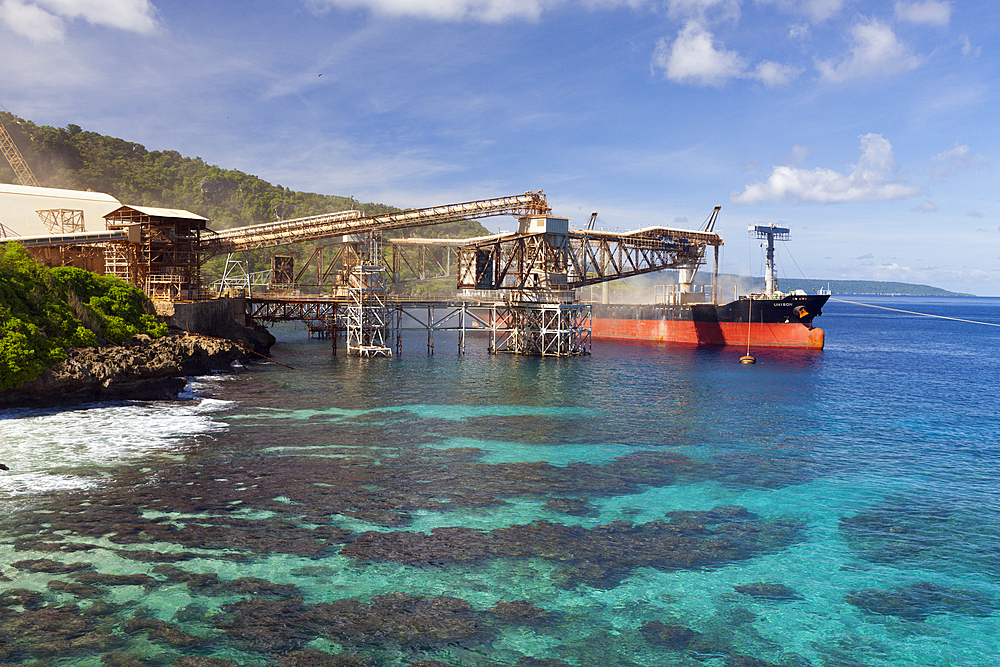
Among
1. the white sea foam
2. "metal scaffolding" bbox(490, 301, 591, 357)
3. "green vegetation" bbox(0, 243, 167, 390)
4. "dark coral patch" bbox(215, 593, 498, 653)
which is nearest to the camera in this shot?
"dark coral patch" bbox(215, 593, 498, 653)

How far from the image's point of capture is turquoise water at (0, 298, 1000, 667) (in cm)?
1452

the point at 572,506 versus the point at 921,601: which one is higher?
the point at 572,506

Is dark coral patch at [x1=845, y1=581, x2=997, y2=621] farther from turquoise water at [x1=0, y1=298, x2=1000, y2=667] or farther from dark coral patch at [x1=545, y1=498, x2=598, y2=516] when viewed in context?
dark coral patch at [x1=545, y1=498, x2=598, y2=516]

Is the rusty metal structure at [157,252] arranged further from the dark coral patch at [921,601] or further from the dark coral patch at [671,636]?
the dark coral patch at [921,601]

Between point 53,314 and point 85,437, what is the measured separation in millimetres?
15482

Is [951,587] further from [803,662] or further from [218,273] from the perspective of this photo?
[218,273]

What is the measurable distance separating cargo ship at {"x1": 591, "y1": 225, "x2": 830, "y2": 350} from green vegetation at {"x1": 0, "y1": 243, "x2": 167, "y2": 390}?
229 feet

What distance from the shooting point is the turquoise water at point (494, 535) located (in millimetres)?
14516

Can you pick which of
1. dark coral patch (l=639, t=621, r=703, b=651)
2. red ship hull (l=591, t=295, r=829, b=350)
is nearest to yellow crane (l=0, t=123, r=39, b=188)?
red ship hull (l=591, t=295, r=829, b=350)

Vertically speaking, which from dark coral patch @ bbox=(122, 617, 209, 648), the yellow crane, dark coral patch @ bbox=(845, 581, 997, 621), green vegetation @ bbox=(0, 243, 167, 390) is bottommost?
dark coral patch @ bbox=(845, 581, 997, 621)

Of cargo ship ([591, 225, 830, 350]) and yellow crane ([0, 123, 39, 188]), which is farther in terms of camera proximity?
yellow crane ([0, 123, 39, 188])

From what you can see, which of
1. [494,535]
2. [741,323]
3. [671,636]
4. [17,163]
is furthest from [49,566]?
[17,163]

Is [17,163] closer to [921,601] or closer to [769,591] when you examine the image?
[769,591]

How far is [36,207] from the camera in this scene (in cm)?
7450
